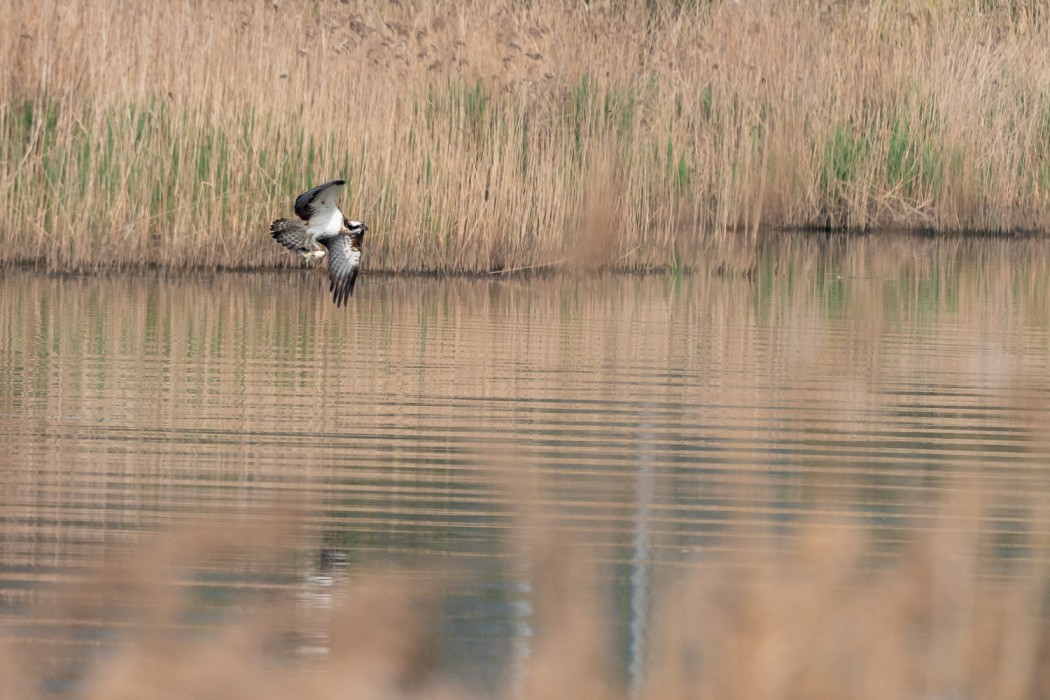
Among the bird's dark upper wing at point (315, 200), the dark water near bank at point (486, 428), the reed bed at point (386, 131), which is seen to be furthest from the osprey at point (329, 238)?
the reed bed at point (386, 131)

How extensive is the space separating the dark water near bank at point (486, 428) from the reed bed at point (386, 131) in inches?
14.8

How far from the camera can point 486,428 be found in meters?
8.39

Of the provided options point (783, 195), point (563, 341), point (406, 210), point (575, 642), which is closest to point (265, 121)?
point (406, 210)

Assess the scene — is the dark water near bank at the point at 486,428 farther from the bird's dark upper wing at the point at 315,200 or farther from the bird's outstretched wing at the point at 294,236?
the bird's dark upper wing at the point at 315,200

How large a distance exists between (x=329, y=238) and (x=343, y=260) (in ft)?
0.44

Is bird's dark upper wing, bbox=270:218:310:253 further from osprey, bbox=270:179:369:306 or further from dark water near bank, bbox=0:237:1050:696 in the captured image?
dark water near bank, bbox=0:237:1050:696

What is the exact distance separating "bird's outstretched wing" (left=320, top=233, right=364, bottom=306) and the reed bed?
335 centimetres

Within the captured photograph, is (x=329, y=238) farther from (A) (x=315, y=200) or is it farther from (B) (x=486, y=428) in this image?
(B) (x=486, y=428)

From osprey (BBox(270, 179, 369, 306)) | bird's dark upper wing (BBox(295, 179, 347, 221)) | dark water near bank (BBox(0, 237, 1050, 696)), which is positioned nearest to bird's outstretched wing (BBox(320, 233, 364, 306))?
osprey (BBox(270, 179, 369, 306))

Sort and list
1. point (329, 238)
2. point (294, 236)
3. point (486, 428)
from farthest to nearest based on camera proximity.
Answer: point (294, 236)
point (329, 238)
point (486, 428)

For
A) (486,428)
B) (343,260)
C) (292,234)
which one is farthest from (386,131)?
(486,428)

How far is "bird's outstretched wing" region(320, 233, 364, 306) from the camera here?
34.3 ft

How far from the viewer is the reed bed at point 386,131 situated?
13.7 metres

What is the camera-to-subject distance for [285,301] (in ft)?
43.2
